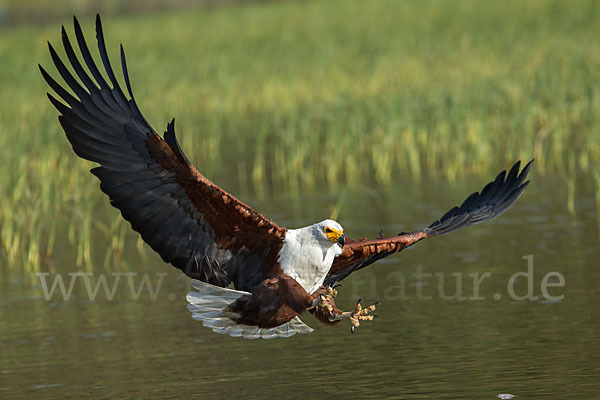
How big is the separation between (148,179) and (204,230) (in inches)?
20.0

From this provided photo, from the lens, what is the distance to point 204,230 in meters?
6.66

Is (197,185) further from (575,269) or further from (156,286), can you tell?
(575,269)

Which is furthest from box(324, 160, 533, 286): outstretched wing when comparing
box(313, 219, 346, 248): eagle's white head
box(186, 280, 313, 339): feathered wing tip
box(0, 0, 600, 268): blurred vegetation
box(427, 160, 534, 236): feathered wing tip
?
box(0, 0, 600, 268): blurred vegetation

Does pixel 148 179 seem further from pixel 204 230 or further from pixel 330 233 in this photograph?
pixel 330 233

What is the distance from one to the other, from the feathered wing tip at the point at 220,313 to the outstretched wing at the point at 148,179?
193mm

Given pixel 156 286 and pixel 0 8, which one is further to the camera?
pixel 0 8

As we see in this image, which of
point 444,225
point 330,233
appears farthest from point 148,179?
point 444,225

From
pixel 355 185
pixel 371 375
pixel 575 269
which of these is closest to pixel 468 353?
pixel 371 375

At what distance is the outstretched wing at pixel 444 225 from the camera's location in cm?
685

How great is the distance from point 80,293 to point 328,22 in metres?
21.0

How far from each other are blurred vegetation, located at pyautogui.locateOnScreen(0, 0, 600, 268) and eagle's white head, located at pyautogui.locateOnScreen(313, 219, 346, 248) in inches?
164

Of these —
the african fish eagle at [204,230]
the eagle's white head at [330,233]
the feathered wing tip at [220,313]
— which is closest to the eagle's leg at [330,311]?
the african fish eagle at [204,230]

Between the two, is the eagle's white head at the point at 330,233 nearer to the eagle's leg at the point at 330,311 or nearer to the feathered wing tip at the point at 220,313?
the eagle's leg at the point at 330,311

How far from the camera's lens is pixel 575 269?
348 inches
